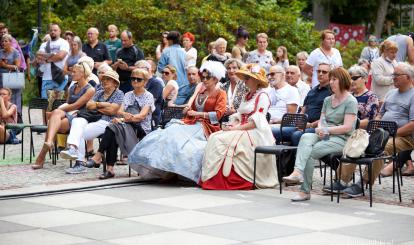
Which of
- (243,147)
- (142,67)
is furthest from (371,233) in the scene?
(142,67)

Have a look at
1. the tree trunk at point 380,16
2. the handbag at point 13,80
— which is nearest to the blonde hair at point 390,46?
the handbag at point 13,80

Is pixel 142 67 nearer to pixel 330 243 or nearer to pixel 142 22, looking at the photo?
pixel 330 243

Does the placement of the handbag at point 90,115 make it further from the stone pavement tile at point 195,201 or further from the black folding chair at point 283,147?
the stone pavement tile at point 195,201

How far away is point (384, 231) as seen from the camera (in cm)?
1049

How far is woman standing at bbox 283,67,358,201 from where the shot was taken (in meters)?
12.4

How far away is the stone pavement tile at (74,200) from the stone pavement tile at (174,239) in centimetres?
209

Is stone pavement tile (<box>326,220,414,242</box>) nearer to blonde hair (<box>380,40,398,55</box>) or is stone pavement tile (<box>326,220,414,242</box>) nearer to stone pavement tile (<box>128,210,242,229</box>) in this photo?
stone pavement tile (<box>128,210,242,229</box>)

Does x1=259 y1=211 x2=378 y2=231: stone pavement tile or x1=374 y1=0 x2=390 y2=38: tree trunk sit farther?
x1=374 y1=0 x2=390 y2=38: tree trunk

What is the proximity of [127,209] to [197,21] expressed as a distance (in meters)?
14.0

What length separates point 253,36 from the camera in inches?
1022

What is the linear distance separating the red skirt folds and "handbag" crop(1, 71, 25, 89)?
327 inches

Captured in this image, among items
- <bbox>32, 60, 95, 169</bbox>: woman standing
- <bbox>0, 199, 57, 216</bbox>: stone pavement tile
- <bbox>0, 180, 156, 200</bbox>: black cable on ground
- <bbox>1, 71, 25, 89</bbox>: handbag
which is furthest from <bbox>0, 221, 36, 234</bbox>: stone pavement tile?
<bbox>1, 71, 25, 89</bbox>: handbag

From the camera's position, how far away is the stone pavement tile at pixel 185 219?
10.9m

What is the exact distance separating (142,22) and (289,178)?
13564 mm
